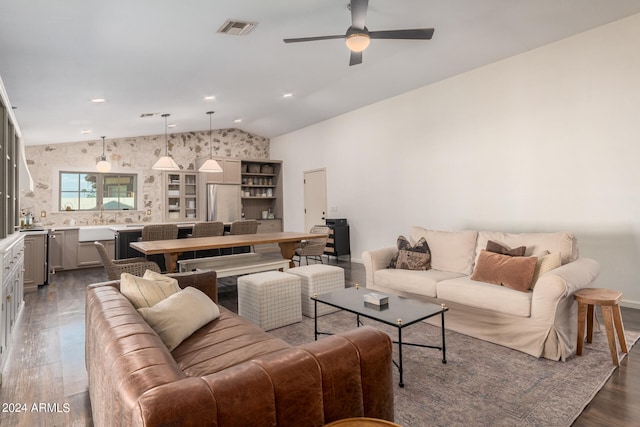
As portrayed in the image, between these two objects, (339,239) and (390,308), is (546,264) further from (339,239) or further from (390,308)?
(339,239)

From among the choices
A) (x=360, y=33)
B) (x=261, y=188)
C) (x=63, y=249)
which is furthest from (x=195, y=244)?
(x=261, y=188)

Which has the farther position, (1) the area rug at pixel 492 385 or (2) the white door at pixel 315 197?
(2) the white door at pixel 315 197

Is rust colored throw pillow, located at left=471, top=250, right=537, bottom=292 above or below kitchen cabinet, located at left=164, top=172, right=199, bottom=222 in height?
below

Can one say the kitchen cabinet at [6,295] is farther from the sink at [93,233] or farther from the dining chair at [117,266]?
the sink at [93,233]

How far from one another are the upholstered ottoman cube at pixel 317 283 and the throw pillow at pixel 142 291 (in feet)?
5.87

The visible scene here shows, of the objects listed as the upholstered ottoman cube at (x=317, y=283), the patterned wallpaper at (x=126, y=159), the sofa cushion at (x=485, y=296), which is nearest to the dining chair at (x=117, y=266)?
the upholstered ottoman cube at (x=317, y=283)

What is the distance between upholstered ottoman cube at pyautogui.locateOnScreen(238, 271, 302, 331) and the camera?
3383 millimetres

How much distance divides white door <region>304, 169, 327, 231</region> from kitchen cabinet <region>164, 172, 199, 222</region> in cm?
272

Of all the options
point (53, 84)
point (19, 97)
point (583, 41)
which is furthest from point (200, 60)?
point (583, 41)

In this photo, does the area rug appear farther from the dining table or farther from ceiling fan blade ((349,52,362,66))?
ceiling fan blade ((349,52,362,66))

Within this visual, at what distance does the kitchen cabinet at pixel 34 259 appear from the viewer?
5.08 metres

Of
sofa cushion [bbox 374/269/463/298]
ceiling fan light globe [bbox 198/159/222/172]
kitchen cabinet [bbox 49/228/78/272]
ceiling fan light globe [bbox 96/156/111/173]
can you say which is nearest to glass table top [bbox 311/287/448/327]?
sofa cushion [bbox 374/269/463/298]

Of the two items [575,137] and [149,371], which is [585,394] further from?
[575,137]

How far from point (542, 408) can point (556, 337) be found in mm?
800
